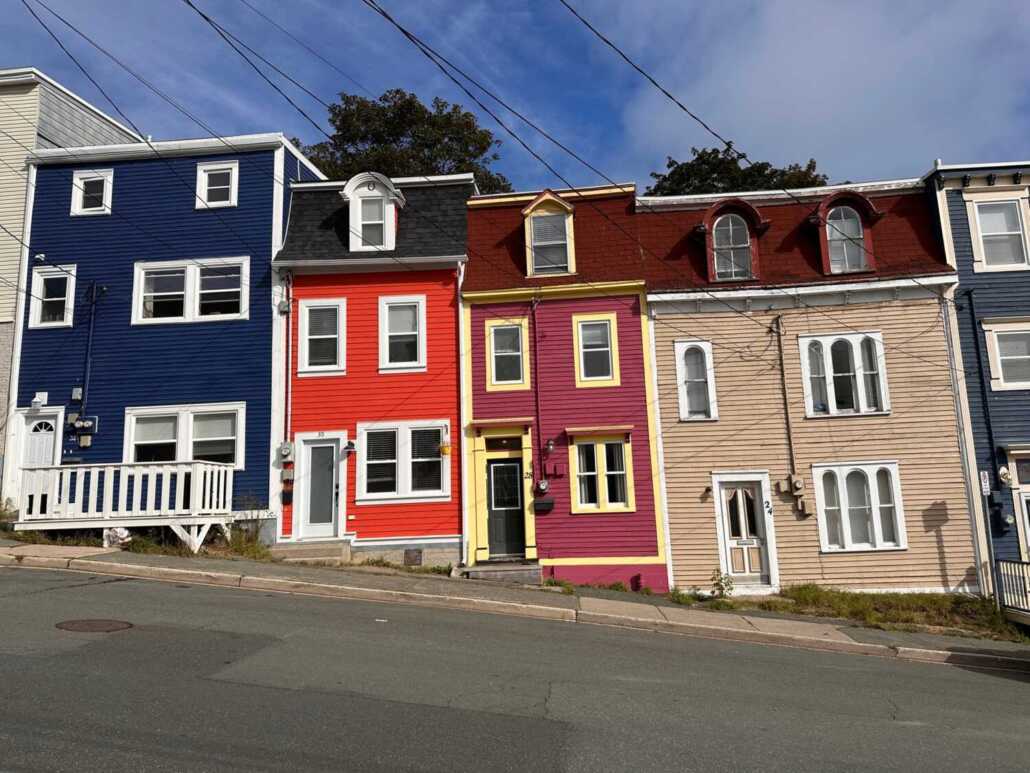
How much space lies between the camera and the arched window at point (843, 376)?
17375 mm

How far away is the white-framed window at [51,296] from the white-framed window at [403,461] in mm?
7682

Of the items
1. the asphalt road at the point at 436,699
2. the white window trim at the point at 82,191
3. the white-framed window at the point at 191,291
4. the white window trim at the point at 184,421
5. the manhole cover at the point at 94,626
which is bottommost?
the asphalt road at the point at 436,699

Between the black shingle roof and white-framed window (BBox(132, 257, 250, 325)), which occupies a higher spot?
the black shingle roof

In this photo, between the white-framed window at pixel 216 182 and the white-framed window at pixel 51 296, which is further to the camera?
the white-framed window at pixel 216 182

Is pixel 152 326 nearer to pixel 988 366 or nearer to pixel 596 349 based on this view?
pixel 596 349

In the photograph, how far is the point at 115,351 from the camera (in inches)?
727

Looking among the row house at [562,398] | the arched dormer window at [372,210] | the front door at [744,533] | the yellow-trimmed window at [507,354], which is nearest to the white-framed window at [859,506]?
the front door at [744,533]

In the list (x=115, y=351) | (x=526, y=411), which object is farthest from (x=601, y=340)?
(x=115, y=351)

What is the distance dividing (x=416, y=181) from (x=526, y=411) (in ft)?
20.9

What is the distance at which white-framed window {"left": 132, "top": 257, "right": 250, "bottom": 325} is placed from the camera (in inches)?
729

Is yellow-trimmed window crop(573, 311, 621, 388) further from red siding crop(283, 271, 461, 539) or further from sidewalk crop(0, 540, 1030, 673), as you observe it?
sidewalk crop(0, 540, 1030, 673)

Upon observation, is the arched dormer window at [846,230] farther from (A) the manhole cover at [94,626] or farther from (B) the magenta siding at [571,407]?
(A) the manhole cover at [94,626]

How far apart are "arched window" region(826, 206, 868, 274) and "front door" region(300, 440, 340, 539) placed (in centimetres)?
1200

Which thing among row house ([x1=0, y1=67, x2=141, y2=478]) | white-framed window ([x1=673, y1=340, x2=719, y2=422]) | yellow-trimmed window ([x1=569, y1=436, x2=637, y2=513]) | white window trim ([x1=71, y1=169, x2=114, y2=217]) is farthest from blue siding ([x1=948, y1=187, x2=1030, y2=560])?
row house ([x1=0, y1=67, x2=141, y2=478])
